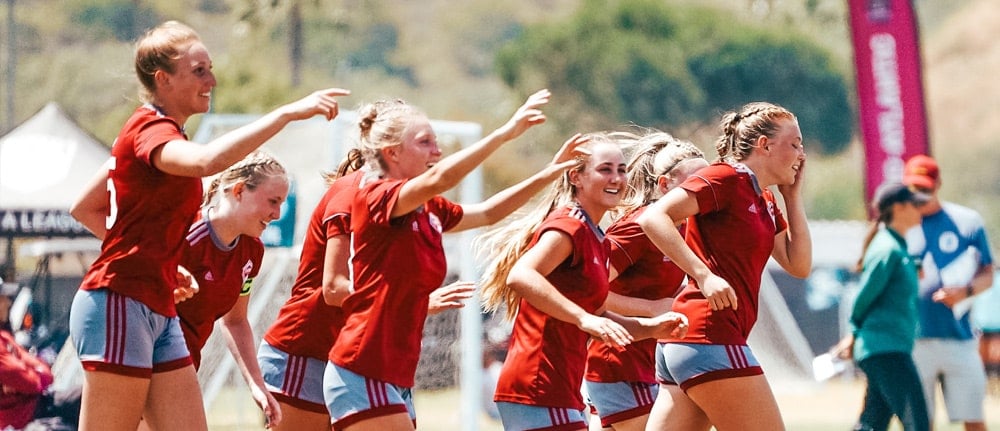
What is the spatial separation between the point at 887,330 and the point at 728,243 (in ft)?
9.34

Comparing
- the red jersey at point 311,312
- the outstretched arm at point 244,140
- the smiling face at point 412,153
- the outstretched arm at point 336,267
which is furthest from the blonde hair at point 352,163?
the outstretched arm at point 244,140

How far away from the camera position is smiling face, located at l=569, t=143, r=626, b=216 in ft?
19.8

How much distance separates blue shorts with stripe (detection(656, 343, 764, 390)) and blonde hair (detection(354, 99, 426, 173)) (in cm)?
138

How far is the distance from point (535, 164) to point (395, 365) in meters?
73.8

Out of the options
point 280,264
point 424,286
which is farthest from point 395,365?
point 280,264

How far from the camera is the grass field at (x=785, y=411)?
15.6 meters

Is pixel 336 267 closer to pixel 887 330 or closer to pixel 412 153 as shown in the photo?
pixel 412 153

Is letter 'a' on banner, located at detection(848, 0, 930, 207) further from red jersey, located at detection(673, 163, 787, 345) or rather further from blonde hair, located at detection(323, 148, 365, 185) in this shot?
red jersey, located at detection(673, 163, 787, 345)

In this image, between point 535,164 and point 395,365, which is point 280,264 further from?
point 535,164

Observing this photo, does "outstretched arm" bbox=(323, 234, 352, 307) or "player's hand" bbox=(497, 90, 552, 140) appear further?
"outstretched arm" bbox=(323, 234, 352, 307)

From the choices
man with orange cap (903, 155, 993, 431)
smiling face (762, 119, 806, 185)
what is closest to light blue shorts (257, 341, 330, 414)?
smiling face (762, 119, 806, 185)

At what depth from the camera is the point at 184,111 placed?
17.6ft

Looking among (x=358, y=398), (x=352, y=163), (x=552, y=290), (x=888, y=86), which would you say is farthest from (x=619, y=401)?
(x=888, y=86)

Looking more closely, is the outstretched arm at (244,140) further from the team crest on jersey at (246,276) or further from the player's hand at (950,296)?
the player's hand at (950,296)
